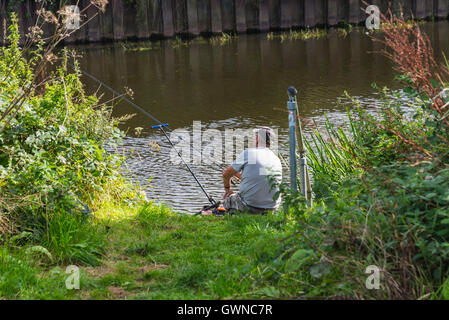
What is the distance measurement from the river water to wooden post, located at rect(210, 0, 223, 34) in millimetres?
727

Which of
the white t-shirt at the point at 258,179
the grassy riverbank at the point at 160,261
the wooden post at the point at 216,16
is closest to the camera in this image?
the grassy riverbank at the point at 160,261

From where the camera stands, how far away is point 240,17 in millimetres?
20297

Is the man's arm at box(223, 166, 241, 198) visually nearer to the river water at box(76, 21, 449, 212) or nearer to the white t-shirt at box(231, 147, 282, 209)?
the white t-shirt at box(231, 147, 282, 209)

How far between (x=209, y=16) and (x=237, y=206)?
46.4 feet

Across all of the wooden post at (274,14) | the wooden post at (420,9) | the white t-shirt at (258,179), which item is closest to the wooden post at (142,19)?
the wooden post at (274,14)

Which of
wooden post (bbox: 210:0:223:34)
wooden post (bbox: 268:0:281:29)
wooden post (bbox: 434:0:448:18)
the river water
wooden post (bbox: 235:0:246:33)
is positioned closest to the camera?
the river water

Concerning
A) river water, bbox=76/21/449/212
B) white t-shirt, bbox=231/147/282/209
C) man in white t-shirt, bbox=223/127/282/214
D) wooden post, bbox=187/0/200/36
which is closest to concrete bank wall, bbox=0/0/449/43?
wooden post, bbox=187/0/200/36

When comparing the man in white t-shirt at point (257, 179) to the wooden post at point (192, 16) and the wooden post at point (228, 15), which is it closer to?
the wooden post at point (192, 16)

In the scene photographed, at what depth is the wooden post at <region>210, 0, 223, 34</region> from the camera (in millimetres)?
20078

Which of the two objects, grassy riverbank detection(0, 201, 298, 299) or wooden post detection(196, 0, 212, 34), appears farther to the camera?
wooden post detection(196, 0, 212, 34)

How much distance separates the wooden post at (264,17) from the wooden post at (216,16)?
1220 mm

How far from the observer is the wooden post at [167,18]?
20.2 m

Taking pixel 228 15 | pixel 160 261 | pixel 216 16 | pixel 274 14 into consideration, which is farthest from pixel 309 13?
pixel 160 261

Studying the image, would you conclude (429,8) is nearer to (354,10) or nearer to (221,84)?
(354,10)
